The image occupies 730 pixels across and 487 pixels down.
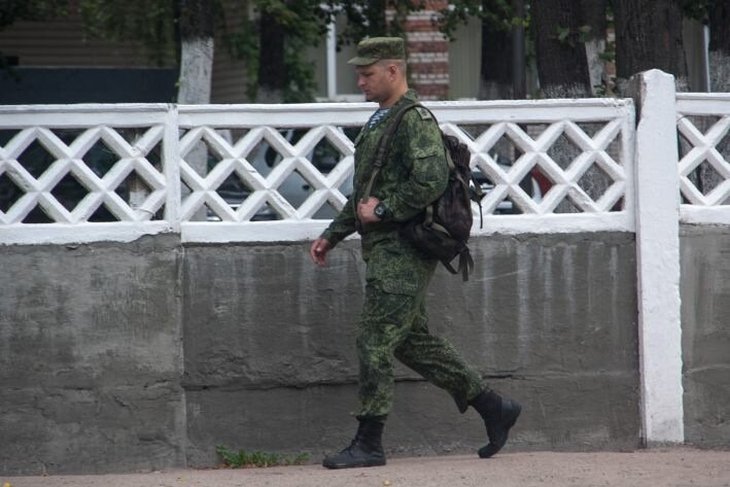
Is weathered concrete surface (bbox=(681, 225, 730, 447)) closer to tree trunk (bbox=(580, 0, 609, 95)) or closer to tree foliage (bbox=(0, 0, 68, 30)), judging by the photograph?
tree trunk (bbox=(580, 0, 609, 95))

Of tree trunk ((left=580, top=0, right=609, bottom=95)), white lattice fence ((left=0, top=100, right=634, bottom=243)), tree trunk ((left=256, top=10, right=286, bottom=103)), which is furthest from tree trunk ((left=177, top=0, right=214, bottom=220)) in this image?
white lattice fence ((left=0, top=100, right=634, bottom=243))

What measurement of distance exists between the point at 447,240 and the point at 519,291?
0.91 m

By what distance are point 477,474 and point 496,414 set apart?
1.08 ft

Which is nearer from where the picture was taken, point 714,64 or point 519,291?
point 519,291

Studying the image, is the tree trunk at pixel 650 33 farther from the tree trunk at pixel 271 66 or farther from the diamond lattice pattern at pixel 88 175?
the tree trunk at pixel 271 66

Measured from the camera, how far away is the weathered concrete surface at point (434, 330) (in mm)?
6984

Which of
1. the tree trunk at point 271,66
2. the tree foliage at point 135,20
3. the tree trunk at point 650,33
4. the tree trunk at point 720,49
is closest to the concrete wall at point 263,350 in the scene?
the tree trunk at point 650,33

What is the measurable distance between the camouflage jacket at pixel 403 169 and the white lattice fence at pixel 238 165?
0.46 metres

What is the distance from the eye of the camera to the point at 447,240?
6371 millimetres

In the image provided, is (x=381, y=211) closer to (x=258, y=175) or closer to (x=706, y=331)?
(x=258, y=175)

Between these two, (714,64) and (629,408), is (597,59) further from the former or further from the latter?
(629,408)

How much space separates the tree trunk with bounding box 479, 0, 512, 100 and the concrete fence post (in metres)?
10.1

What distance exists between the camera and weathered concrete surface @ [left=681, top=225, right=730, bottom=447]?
286 inches

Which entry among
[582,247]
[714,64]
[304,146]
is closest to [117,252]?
[304,146]
